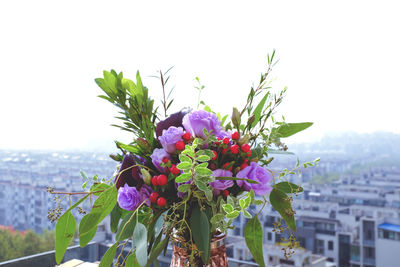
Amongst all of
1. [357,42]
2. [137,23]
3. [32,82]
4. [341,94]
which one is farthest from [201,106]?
[341,94]

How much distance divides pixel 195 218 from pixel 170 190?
6cm

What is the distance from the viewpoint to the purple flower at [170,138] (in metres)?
0.50

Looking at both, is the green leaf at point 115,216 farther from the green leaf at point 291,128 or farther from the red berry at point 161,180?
the green leaf at point 291,128

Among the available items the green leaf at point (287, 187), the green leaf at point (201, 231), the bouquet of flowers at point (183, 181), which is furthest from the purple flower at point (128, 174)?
the green leaf at point (287, 187)

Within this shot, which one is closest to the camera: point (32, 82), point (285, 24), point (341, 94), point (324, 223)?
point (285, 24)

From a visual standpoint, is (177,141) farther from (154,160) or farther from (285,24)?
(285,24)

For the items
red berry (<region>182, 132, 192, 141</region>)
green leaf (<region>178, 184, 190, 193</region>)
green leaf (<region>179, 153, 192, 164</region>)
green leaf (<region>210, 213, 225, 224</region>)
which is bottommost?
green leaf (<region>210, 213, 225, 224</region>)

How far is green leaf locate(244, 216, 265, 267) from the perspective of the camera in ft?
1.71

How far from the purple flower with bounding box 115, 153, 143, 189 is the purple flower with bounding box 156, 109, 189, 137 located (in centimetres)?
5

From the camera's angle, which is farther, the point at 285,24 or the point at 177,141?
the point at 285,24

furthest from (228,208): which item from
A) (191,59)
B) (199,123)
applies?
(191,59)

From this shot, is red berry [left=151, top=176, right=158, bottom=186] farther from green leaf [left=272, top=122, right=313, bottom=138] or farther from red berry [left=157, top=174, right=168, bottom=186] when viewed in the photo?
green leaf [left=272, top=122, right=313, bottom=138]

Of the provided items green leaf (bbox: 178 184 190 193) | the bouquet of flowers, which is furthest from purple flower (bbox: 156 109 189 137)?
green leaf (bbox: 178 184 190 193)

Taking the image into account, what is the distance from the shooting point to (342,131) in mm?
9422
